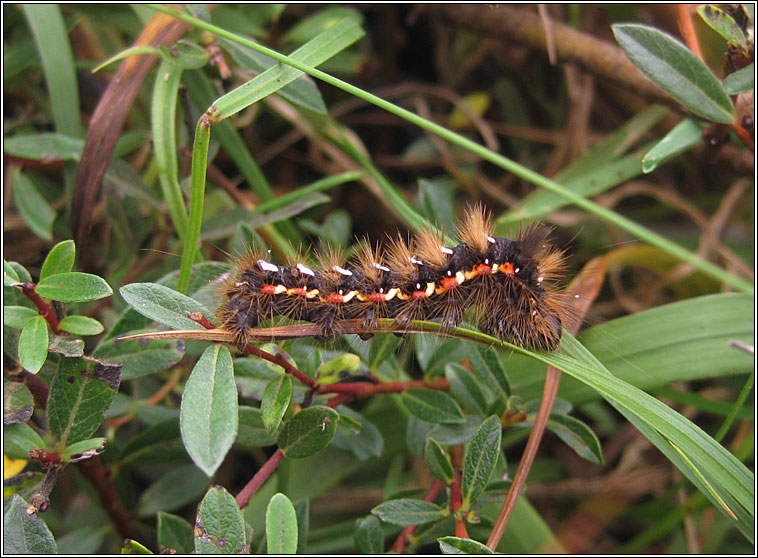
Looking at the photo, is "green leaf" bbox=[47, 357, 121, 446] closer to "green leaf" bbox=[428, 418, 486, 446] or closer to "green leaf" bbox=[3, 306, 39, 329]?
"green leaf" bbox=[3, 306, 39, 329]

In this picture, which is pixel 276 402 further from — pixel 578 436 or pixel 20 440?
pixel 578 436

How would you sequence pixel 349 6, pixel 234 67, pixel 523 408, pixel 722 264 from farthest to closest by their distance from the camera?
pixel 722 264 → pixel 349 6 → pixel 234 67 → pixel 523 408

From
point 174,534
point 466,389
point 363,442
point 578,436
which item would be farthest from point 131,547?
point 578,436

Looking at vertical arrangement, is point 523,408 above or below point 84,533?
above

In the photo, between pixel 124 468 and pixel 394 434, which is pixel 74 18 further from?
pixel 394 434

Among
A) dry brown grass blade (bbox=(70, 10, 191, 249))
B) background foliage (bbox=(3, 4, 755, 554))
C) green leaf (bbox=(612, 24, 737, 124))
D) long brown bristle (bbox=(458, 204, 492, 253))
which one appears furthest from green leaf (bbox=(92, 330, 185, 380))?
green leaf (bbox=(612, 24, 737, 124))

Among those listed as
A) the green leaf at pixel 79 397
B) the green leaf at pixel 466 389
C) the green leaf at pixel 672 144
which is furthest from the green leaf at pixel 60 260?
the green leaf at pixel 672 144

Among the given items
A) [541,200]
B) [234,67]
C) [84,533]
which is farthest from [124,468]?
[541,200]
